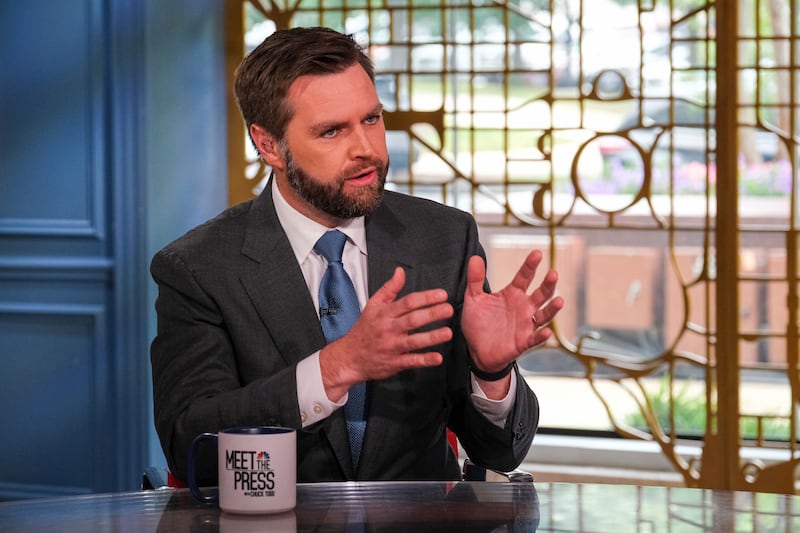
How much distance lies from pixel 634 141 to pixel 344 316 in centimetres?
177

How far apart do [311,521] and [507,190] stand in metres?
2.24

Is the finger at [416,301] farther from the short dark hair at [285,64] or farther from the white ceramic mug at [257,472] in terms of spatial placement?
the short dark hair at [285,64]

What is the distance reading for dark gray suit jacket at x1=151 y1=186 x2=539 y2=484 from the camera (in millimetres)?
1915

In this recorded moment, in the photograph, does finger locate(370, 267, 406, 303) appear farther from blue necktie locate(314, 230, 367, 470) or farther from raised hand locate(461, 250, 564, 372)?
blue necktie locate(314, 230, 367, 470)

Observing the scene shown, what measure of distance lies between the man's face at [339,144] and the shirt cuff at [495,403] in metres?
0.34

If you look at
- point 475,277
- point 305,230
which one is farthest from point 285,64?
point 475,277

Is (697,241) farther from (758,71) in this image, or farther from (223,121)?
(223,121)

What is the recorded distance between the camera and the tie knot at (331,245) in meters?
2.04

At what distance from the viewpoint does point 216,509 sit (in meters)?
1.53

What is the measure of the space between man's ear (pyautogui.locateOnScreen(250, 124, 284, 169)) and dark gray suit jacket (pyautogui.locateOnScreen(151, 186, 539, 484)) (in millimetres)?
67

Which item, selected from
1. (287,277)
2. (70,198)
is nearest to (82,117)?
(70,198)

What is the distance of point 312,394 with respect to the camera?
1777mm

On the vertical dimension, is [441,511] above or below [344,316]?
below

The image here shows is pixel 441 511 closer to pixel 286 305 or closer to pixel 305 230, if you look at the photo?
pixel 286 305
